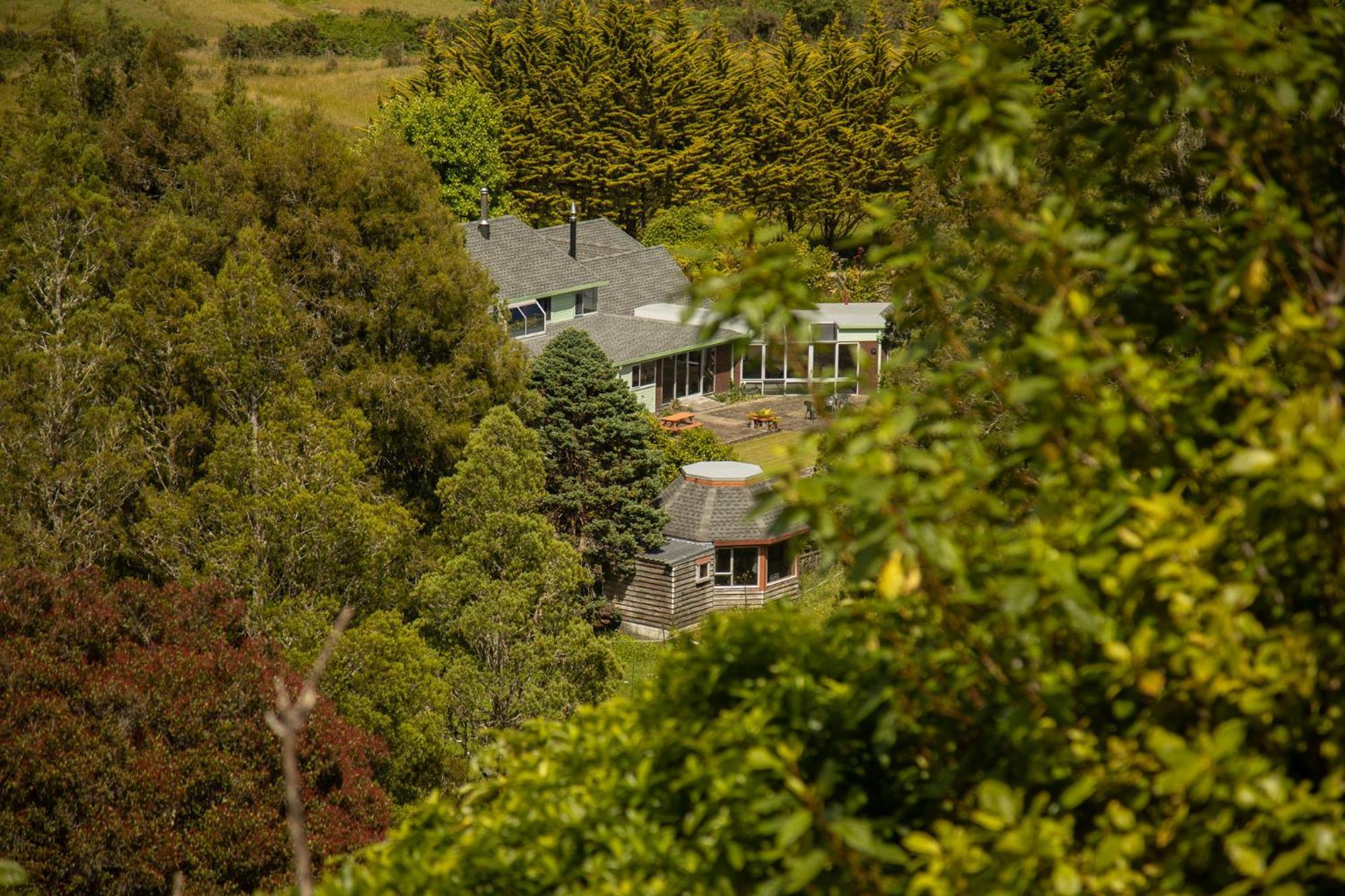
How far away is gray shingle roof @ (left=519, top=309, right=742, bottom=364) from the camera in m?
41.4

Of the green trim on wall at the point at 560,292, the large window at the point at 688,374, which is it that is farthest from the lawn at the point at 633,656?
the large window at the point at 688,374

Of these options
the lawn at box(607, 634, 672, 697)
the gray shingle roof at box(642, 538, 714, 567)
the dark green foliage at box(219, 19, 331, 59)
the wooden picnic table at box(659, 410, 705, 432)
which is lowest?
the lawn at box(607, 634, 672, 697)

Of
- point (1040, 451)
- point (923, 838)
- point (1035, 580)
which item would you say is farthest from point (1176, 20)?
point (923, 838)

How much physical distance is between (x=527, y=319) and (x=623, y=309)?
5286mm

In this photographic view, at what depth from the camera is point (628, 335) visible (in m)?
43.0

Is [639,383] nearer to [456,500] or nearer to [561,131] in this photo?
[561,131]

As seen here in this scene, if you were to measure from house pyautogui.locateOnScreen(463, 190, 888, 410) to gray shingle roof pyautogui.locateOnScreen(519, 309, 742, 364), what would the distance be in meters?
0.05

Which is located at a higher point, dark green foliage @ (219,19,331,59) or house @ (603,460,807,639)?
dark green foliage @ (219,19,331,59)

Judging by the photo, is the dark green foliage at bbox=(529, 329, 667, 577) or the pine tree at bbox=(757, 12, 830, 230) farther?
the pine tree at bbox=(757, 12, 830, 230)

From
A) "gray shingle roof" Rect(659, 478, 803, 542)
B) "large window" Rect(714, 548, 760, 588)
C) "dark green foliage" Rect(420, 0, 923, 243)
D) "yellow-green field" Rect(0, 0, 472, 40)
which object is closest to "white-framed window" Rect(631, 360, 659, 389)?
"gray shingle roof" Rect(659, 478, 803, 542)

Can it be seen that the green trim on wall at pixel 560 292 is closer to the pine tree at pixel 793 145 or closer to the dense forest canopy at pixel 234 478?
the dense forest canopy at pixel 234 478

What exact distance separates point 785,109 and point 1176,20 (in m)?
54.9

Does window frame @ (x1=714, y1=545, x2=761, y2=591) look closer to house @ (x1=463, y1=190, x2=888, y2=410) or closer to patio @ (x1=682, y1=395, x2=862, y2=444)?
house @ (x1=463, y1=190, x2=888, y2=410)

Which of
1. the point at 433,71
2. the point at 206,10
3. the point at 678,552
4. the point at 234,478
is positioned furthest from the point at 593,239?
the point at 206,10
